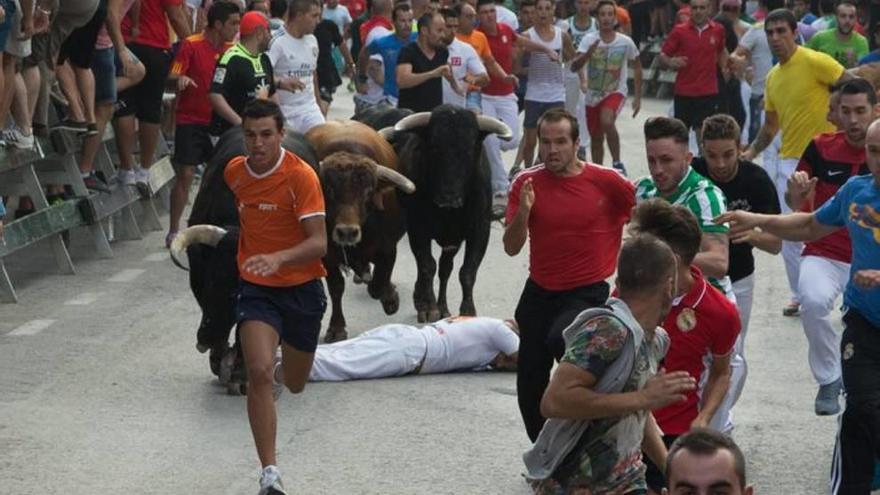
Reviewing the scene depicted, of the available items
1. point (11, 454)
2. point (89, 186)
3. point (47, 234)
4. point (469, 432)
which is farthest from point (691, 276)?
point (89, 186)

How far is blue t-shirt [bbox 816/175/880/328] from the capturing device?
8289 millimetres

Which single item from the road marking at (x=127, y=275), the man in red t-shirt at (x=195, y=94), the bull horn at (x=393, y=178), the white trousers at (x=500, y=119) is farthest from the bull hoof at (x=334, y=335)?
the white trousers at (x=500, y=119)

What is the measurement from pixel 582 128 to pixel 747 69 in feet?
6.87

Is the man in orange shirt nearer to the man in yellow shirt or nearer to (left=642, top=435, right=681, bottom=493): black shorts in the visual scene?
(left=642, top=435, right=681, bottom=493): black shorts

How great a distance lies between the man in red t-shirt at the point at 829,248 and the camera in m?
10.8

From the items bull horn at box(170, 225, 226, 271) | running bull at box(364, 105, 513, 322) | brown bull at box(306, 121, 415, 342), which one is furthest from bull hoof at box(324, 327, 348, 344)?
bull horn at box(170, 225, 226, 271)

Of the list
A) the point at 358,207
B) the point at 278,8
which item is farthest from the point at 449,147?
the point at 278,8

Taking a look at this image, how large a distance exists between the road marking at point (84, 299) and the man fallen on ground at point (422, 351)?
296 centimetres

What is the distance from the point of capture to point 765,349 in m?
13.3

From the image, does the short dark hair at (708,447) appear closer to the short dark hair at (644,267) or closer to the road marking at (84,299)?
the short dark hair at (644,267)

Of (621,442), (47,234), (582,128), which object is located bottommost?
(582,128)

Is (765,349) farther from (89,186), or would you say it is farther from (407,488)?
(89,186)

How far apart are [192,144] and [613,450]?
440 inches

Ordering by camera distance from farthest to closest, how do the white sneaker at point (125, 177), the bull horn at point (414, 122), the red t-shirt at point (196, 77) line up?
the white sneaker at point (125, 177), the red t-shirt at point (196, 77), the bull horn at point (414, 122)
